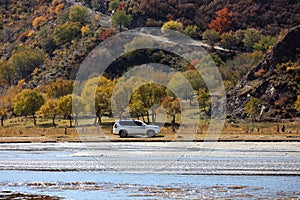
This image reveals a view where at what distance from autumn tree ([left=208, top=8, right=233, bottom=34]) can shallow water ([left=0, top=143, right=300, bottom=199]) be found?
5628 inches

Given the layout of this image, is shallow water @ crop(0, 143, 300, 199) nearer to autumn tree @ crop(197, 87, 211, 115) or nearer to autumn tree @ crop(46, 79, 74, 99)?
autumn tree @ crop(197, 87, 211, 115)

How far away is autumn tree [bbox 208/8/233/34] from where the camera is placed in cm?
18850

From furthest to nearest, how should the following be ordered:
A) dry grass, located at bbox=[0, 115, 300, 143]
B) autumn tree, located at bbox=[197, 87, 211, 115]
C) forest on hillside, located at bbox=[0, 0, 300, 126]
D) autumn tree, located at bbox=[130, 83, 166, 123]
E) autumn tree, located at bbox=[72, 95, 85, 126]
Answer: forest on hillside, located at bbox=[0, 0, 300, 126] < autumn tree, located at bbox=[197, 87, 211, 115] < autumn tree, located at bbox=[72, 95, 85, 126] < autumn tree, located at bbox=[130, 83, 166, 123] < dry grass, located at bbox=[0, 115, 300, 143]

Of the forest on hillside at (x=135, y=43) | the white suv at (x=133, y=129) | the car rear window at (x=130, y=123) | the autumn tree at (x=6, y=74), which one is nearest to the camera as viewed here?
the white suv at (x=133, y=129)

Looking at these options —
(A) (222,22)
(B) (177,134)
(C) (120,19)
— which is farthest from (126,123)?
(A) (222,22)

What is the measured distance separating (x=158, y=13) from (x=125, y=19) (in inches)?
638

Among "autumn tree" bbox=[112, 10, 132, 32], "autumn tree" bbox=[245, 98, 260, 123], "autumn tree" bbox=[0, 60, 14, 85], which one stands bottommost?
"autumn tree" bbox=[245, 98, 260, 123]

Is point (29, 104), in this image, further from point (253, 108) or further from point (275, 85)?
point (253, 108)

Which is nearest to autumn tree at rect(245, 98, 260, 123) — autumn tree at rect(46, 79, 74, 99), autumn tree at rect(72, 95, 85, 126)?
autumn tree at rect(72, 95, 85, 126)

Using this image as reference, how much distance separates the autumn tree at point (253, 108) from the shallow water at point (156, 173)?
110 feet

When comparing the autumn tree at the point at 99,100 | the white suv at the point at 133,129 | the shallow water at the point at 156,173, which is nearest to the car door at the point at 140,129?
the white suv at the point at 133,129

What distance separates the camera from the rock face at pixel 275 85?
85000 mm

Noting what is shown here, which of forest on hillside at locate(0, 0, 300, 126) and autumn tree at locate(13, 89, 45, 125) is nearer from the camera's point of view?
autumn tree at locate(13, 89, 45, 125)

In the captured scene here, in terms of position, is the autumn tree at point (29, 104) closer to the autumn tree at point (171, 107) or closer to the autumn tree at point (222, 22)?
the autumn tree at point (171, 107)
